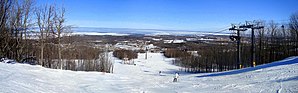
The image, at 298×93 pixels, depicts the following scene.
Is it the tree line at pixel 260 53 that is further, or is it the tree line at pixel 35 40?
the tree line at pixel 260 53

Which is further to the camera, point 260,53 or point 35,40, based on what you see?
point 260,53

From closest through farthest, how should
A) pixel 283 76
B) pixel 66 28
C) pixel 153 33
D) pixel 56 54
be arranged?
pixel 283 76 → pixel 66 28 → pixel 56 54 → pixel 153 33

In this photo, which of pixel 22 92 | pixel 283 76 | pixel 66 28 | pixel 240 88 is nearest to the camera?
pixel 22 92

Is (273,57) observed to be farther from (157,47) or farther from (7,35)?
(157,47)

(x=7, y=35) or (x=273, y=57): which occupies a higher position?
(x=7, y=35)

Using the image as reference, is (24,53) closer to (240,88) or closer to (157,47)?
(240,88)

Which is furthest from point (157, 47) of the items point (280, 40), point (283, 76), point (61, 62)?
point (283, 76)

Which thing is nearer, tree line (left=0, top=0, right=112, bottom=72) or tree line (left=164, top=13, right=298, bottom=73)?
tree line (left=0, top=0, right=112, bottom=72)

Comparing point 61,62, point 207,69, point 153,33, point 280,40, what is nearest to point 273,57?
point 280,40

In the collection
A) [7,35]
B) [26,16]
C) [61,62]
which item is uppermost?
[26,16]

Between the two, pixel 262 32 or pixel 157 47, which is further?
pixel 157 47
